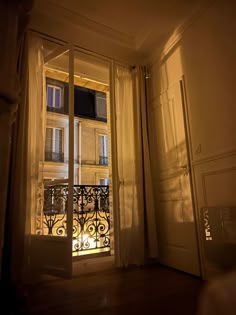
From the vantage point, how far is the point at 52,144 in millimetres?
2264

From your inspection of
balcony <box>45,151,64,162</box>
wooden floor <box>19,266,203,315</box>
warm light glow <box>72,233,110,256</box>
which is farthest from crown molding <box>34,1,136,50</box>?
warm light glow <box>72,233,110,256</box>

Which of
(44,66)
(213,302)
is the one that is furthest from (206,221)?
(44,66)

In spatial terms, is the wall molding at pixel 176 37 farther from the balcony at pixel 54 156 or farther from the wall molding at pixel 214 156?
the balcony at pixel 54 156

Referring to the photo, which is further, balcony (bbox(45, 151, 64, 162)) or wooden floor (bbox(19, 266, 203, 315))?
balcony (bbox(45, 151, 64, 162))

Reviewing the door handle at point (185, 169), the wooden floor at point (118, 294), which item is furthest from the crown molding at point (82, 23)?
the wooden floor at point (118, 294)

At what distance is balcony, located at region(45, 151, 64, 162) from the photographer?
223 centimetres

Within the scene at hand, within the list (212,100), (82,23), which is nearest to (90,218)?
(212,100)

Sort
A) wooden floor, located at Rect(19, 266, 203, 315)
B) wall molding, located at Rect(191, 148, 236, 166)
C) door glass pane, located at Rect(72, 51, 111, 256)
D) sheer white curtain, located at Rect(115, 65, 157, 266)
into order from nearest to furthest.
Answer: wooden floor, located at Rect(19, 266, 203, 315), wall molding, located at Rect(191, 148, 236, 166), sheer white curtain, located at Rect(115, 65, 157, 266), door glass pane, located at Rect(72, 51, 111, 256)

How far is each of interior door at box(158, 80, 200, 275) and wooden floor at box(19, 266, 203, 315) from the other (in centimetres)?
21

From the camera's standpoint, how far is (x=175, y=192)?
8.03 ft

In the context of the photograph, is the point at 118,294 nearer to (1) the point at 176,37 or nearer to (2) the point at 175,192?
(2) the point at 175,192

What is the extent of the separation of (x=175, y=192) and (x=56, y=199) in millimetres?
1284

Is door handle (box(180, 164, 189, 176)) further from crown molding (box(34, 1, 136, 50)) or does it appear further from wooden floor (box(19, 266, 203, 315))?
crown molding (box(34, 1, 136, 50))

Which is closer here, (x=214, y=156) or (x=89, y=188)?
(x=214, y=156)
